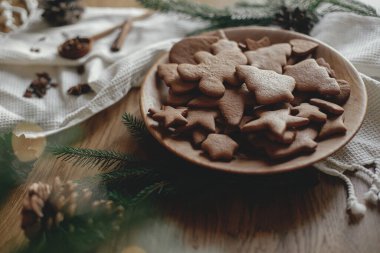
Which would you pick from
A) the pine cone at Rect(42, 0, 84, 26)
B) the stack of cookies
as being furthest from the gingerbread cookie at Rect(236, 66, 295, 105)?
the pine cone at Rect(42, 0, 84, 26)

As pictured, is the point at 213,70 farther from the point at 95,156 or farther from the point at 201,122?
the point at 95,156

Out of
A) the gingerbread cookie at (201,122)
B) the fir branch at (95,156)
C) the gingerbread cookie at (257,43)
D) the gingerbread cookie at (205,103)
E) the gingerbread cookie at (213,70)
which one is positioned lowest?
the fir branch at (95,156)

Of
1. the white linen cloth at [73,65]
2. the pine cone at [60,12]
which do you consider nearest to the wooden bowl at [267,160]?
the white linen cloth at [73,65]

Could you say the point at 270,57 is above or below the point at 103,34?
above

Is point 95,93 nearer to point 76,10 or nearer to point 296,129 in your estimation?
point 76,10

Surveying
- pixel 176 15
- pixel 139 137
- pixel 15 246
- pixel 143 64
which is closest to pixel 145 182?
pixel 139 137

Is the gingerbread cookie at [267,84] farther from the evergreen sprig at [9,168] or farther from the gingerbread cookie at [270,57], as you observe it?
the evergreen sprig at [9,168]

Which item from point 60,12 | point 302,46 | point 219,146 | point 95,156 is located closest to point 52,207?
point 95,156
